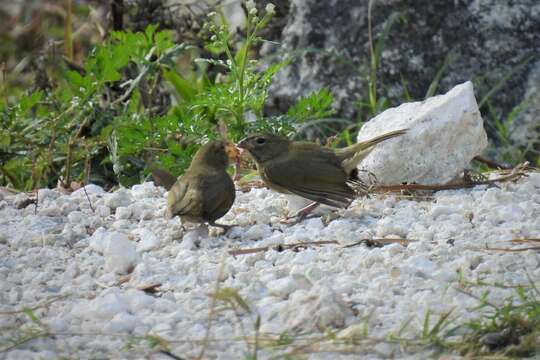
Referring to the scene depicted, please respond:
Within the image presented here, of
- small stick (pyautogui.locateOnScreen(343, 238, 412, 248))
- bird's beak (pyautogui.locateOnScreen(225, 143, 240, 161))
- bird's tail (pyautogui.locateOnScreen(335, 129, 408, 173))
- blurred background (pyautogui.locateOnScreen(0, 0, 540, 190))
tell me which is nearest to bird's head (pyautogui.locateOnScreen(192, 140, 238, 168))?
bird's beak (pyautogui.locateOnScreen(225, 143, 240, 161))

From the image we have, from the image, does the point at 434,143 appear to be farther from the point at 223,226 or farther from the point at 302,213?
the point at 223,226

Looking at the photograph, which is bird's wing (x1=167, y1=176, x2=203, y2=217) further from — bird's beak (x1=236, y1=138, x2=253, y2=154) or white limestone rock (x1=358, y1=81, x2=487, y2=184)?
white limestone rock (x1=358, y1=81, x2=487, y2=184)

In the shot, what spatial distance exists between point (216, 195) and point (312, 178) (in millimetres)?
627

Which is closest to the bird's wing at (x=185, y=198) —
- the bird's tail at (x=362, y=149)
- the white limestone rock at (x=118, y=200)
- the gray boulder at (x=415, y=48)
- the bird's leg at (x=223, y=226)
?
the bird's leg at (x=223, y=226)

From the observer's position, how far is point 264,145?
5559 mm

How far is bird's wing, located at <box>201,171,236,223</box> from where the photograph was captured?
4785 mm

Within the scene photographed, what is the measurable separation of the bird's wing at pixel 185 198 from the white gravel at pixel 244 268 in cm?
12

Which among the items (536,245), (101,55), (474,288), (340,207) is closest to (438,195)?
(340,207)

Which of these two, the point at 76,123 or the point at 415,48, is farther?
the point at 415,48

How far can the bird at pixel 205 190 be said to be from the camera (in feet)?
15.7

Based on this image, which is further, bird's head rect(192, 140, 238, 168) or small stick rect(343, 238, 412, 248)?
bird's head rect(192, 140, 238, 168)

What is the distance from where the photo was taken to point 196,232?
16.0 feet

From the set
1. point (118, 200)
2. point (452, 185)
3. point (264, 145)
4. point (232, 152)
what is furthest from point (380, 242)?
point (118, 200)

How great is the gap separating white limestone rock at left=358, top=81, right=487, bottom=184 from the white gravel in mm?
205
